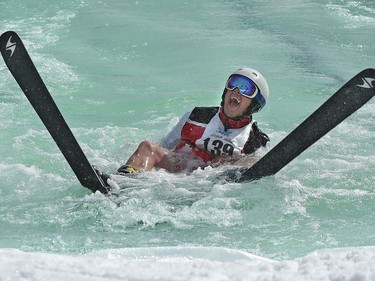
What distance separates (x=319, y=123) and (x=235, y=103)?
0.95 metres

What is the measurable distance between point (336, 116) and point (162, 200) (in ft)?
4.08

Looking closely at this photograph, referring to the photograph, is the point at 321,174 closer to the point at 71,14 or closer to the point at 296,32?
the point at 296,32

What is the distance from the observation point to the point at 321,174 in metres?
6.41

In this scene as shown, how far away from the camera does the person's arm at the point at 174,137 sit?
6711 millimetres

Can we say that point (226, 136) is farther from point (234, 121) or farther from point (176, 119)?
point (176, 119)

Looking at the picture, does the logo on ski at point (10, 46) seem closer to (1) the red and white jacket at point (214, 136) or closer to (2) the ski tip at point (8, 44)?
(2) the ski tip at point (8, 44)

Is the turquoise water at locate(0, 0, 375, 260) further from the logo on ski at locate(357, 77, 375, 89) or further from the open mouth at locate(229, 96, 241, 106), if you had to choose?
the logo on ski at locate(357, 77, 375, 89)

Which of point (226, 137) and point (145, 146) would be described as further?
point (226, 137)

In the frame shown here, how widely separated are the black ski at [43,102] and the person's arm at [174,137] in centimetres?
107

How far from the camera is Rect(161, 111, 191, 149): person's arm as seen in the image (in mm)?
6711

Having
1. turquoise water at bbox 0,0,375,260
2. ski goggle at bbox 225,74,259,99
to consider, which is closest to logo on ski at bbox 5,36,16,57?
turquoise water at bbox 0,0,375,260

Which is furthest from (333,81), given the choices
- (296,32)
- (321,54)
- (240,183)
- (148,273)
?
(148,273)

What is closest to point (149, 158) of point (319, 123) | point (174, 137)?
point (174, 137)

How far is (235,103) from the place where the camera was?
6.48m
